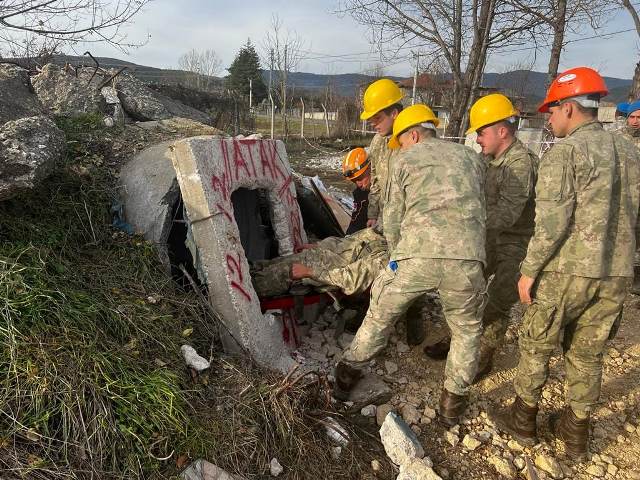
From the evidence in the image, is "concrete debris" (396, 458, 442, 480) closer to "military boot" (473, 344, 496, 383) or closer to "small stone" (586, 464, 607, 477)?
"small stone" (586, 464, 607, 477)

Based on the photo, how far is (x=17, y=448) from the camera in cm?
197

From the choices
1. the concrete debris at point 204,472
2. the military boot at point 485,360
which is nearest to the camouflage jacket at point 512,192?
the military boot at point 485,360

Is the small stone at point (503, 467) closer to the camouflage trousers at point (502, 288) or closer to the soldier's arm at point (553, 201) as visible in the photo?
the camouflage trousers at point (502, 288)

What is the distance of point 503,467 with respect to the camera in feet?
8.77

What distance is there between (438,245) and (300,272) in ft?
4.41

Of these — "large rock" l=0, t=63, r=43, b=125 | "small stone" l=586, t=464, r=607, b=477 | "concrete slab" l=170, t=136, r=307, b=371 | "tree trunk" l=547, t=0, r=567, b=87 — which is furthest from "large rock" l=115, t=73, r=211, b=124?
"tree trunk" l=547, t=0, r=567, b=87

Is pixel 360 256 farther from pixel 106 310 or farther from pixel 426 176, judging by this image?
pixel 106 310

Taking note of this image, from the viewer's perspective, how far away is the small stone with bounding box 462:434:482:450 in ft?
9.25

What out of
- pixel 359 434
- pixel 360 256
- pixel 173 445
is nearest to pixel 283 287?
pixel 360 256

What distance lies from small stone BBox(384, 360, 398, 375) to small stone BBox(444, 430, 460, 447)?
28.9 inches

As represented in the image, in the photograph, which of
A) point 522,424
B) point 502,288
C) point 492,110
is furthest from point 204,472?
point 492,110

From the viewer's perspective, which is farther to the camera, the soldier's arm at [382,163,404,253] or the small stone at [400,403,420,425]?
the small stone at [400,403,420,425]

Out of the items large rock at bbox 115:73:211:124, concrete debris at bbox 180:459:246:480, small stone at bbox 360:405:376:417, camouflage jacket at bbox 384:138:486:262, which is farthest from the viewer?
large rock at bbox 115:73:211:124

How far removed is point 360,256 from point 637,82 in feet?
24.3
